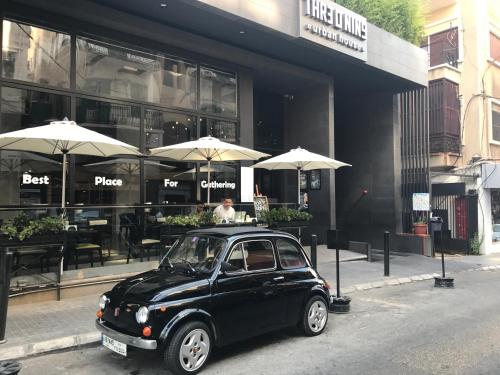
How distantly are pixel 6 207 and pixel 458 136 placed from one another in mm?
17391

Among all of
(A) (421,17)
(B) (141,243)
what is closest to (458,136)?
(A) (421,17)

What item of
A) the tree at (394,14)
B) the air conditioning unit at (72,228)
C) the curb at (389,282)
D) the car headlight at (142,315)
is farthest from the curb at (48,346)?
the tree at (394,14)

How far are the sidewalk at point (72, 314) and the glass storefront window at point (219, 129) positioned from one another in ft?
14.8

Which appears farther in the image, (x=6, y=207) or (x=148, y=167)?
(x=148, y=167)

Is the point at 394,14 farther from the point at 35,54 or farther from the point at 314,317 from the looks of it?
the point at 314,317

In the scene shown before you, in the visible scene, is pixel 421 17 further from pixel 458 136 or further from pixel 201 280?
pixel 201 280

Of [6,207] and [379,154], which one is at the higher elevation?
[379,154]

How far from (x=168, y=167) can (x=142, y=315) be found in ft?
24.2

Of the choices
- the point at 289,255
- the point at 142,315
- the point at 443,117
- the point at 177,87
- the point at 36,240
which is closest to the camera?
the point at 142,315

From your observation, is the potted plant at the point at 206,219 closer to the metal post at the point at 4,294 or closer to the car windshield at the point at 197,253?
the car windshield at the point at 197,253

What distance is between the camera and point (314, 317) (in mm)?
6398

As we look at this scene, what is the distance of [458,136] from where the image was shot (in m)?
18.9

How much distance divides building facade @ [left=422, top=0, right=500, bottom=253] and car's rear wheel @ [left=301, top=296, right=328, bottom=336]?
1325 cm

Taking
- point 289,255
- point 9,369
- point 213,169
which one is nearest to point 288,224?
point 213,169
